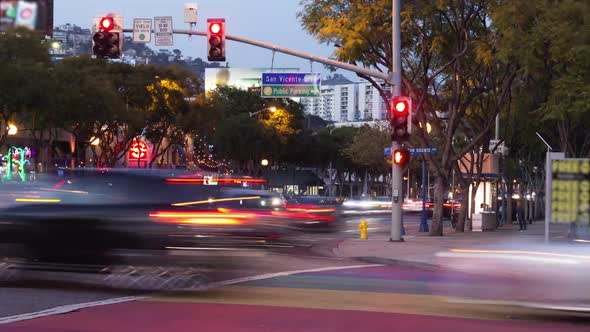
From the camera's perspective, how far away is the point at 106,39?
23.7 meters

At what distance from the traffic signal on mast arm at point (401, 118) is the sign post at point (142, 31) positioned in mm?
7448

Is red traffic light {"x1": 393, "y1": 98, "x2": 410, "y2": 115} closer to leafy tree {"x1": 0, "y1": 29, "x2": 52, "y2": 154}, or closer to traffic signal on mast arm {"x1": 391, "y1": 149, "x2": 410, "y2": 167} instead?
traffic signal on mast arm {"x1": 391, "y1": 149, "x2": 410, "y2": 167}

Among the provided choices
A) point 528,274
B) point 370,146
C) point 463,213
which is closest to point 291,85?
point 463,213

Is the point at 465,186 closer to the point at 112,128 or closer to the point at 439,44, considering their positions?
the point at 439,44

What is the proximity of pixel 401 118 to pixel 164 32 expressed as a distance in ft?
24.1

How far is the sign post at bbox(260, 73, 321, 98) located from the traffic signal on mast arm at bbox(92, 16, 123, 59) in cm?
635

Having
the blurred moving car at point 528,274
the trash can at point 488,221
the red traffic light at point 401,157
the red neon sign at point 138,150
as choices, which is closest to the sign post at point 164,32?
the red traffic light at point 401,157

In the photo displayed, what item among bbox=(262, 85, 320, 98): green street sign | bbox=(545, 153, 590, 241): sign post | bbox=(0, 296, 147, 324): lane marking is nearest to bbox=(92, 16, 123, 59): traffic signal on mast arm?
bbox=(262, 85, 320, 98): green street sign

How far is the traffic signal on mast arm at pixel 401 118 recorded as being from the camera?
25.0 m

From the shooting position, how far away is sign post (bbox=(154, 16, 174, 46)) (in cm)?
2475

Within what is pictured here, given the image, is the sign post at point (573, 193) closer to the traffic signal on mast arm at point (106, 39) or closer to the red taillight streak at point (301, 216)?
the red taillight streak at point (301, 216)

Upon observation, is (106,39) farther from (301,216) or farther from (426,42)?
(426,42)

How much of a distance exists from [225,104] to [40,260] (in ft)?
191

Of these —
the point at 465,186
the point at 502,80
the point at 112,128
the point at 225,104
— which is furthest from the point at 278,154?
the point at 502,80
